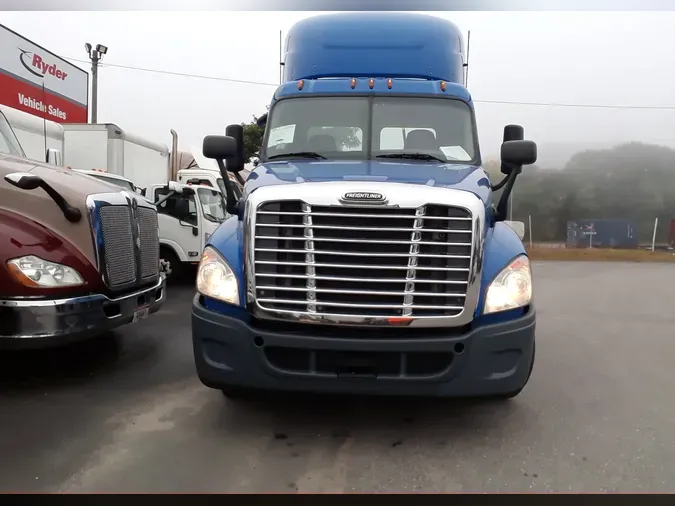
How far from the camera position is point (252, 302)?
346cm

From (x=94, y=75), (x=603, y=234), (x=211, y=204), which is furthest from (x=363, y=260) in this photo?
(x=603, y=234)

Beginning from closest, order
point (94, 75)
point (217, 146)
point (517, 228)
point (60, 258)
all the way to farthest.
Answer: point (60, 258)
point (217, 146)
point (517, 228)
point (94, 75)

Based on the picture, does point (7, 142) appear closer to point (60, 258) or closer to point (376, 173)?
point (60, 258)

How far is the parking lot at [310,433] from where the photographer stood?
3121 mm

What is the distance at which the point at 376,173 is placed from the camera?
3.86m

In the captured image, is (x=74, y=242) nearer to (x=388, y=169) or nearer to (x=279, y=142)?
(x=279, y=142)

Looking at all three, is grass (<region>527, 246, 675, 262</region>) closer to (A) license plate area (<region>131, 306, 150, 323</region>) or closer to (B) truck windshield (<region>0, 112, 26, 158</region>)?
(A) license plate area (<region>131, 306, 150, 323</region>)

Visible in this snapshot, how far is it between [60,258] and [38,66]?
15.5 meters

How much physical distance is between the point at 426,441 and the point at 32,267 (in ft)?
10.2

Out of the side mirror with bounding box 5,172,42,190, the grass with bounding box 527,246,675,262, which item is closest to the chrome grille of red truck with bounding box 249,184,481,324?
the side mirror with bounding box 5,172,42,190

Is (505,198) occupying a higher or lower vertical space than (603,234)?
higher

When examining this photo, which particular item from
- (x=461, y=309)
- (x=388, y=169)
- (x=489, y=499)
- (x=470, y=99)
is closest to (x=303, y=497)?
(x=489, y=499)

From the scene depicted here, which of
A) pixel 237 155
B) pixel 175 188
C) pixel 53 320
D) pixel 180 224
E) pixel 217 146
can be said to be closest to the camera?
pixel 53 320

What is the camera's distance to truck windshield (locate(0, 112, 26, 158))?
543cm
